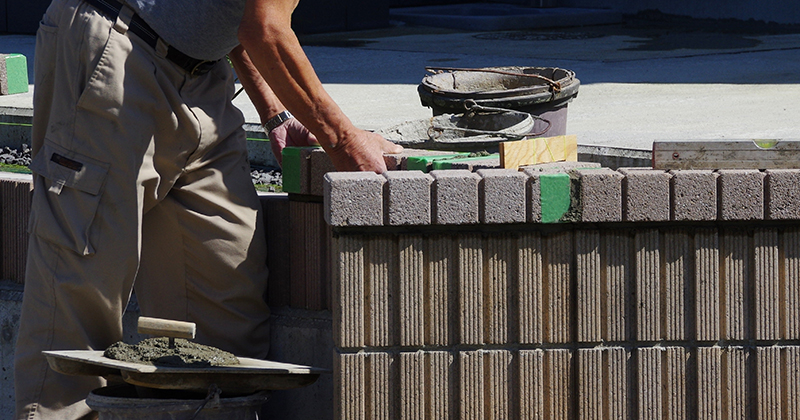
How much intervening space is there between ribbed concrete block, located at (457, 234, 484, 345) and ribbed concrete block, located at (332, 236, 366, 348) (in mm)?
256

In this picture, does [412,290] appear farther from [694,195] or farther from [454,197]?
[694,195]

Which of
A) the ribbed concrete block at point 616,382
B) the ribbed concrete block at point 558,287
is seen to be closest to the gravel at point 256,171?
the ribbed concrete block at point 558,287

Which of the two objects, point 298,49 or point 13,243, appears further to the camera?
point 13,243

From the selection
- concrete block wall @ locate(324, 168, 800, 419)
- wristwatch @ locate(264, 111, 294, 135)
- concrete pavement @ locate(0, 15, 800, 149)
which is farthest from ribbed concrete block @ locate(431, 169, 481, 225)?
concrete pavement @ locate(0, 15, 800, 149)

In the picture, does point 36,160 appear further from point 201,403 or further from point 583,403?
point 583,403

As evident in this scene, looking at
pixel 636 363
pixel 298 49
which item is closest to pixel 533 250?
pixel 636 363

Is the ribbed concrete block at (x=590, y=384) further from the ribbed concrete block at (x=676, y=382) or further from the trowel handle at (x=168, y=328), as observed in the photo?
the trowel handle at (x=168, y=328)

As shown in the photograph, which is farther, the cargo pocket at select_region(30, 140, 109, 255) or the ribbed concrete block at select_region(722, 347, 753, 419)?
the cargo pocket at select_region(30, 140, 109, 255)

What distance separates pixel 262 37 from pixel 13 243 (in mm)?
1437

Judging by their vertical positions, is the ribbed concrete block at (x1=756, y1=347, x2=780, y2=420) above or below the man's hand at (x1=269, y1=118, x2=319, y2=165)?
below

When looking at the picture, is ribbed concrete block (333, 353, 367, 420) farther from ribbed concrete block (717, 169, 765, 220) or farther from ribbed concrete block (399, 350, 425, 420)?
ribbed concrete block (717, 169, 765, 220)

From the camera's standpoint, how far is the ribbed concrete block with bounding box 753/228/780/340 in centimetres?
259

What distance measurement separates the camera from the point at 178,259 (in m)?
3.13

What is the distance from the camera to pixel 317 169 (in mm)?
3150
